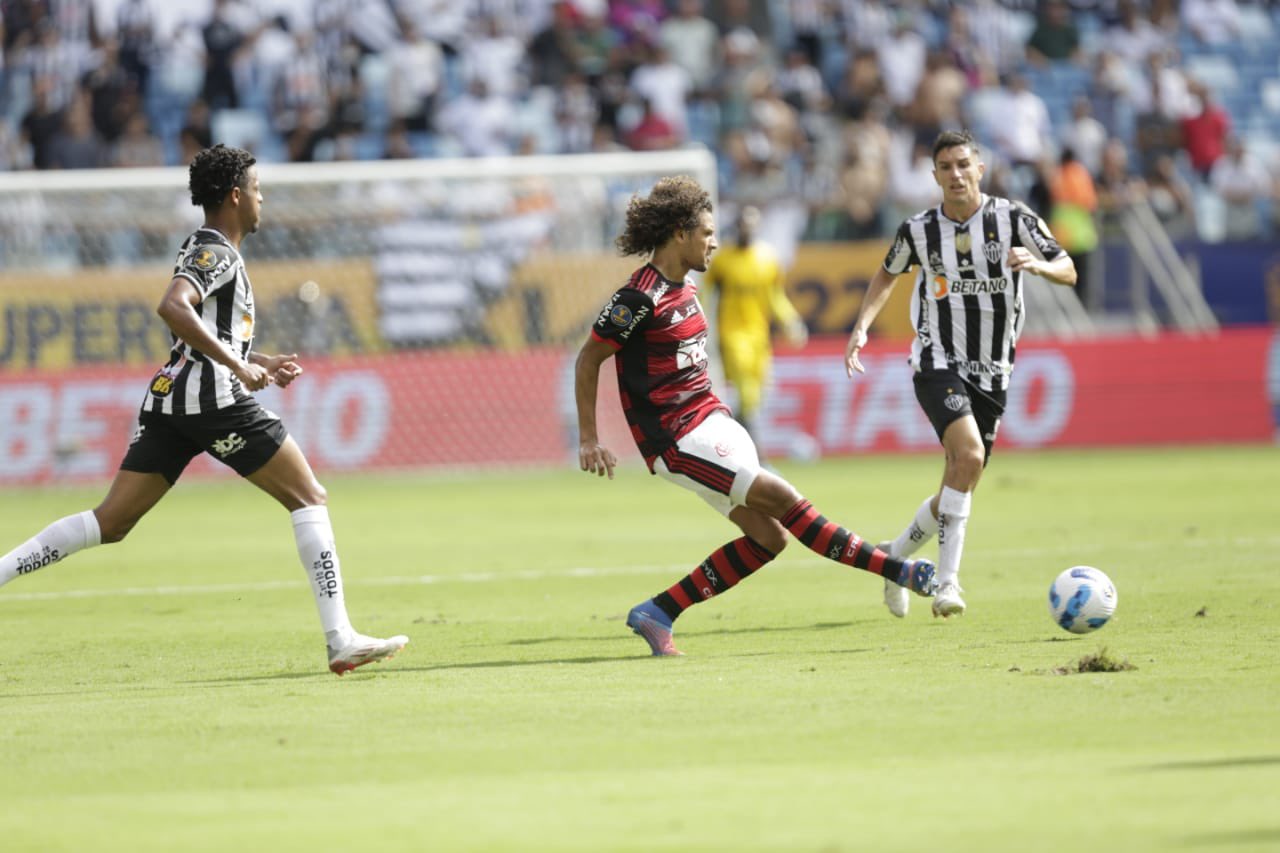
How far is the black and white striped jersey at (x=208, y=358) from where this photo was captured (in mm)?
8367

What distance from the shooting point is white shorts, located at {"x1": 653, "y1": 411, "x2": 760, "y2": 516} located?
8.87 m

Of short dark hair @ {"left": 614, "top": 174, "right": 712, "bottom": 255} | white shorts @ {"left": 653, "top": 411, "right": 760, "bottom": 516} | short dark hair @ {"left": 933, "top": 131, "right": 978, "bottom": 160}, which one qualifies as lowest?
white shorts @ {"left": 653, "top": 411, "right": 760, "bottom": 516}

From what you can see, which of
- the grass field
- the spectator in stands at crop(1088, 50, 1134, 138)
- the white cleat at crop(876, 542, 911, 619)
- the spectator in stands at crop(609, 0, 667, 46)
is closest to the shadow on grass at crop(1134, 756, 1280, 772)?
the grass field

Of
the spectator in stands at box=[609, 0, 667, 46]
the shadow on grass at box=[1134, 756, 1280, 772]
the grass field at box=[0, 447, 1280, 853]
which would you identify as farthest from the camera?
the spectator in stands at box=[609, 0, 667, 46]

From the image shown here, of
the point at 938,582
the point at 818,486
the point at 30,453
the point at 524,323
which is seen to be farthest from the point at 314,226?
the point at 938,582

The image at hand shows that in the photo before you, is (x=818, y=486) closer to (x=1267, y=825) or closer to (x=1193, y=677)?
(x=1193, y=677)

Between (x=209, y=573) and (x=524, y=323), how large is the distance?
9.77 m

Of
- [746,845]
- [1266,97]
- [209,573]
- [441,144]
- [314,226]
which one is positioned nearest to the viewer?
[746,845]

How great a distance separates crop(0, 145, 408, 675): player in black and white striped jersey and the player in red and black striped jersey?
4.30 ft

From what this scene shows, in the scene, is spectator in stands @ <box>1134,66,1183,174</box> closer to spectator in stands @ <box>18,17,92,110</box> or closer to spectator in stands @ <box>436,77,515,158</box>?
spectator in stands @ <box>436,77,515,158</box>

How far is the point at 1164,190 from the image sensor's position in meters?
25.9

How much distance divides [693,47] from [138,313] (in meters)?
9.54

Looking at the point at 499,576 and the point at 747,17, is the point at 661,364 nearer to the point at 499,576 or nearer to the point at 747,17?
the point at 499,576

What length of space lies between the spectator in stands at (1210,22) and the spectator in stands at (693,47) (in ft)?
26.5
